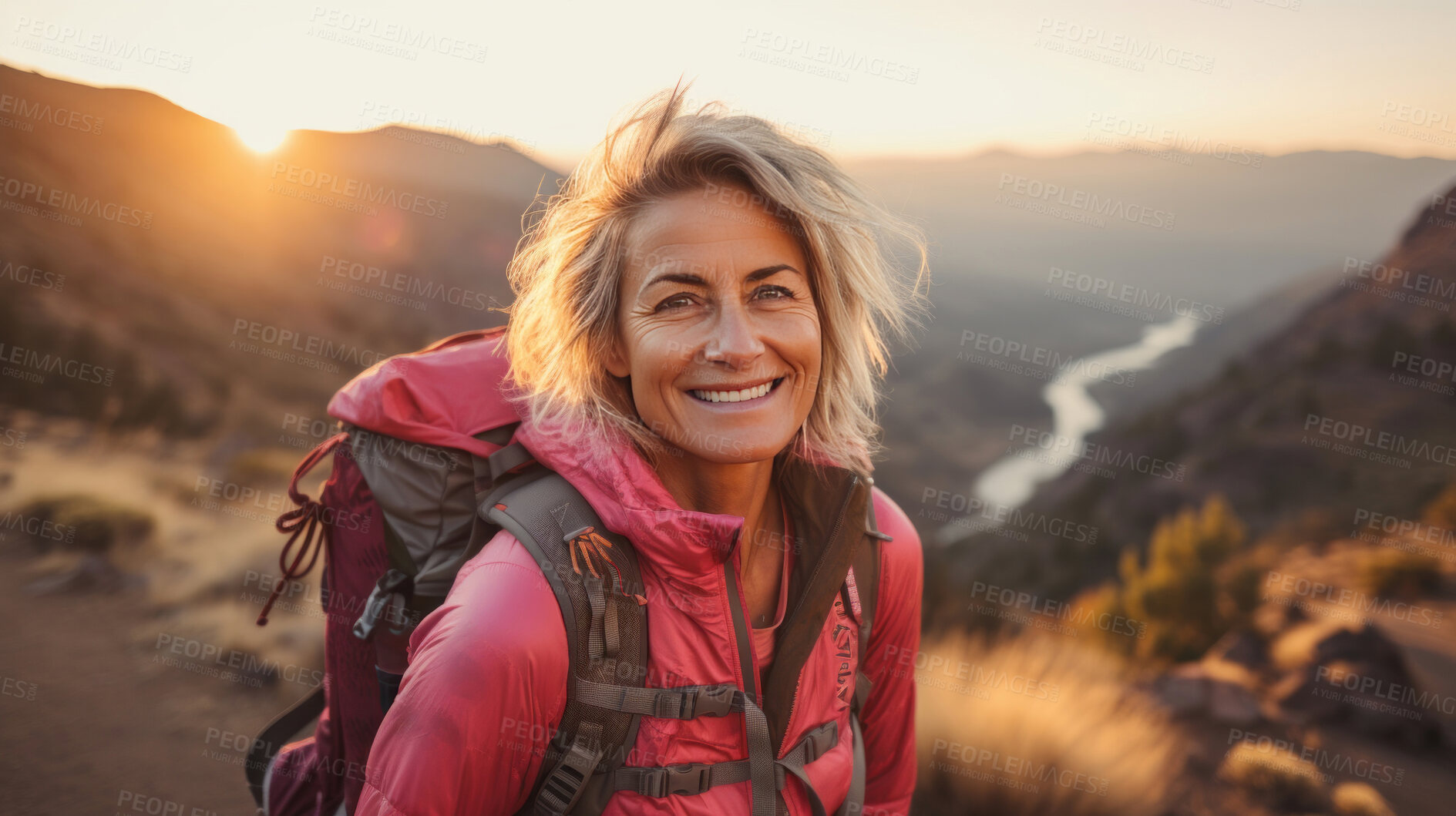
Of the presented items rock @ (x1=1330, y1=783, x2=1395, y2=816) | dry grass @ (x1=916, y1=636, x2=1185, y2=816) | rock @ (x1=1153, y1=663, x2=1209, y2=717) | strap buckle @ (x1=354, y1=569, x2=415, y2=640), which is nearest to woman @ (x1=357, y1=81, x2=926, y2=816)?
strap buckle @ (x1=354, y1=569, x2=415, y2=640)

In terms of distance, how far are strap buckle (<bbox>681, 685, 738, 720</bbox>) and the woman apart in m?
0.03

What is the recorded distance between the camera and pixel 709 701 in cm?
185

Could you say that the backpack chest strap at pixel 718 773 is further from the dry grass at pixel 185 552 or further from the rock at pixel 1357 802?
the dry grass at pixel 185 552

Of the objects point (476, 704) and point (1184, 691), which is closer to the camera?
point (476, 704)

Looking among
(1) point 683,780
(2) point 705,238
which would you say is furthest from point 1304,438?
(1) point 683,780

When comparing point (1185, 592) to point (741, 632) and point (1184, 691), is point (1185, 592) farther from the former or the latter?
point (741, 632)

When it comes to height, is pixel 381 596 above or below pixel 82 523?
above

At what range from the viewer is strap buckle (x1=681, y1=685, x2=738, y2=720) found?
1813 mm

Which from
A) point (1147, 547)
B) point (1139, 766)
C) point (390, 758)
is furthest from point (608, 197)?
point (1147, 547)

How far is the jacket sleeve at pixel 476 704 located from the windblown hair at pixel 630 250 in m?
0.58

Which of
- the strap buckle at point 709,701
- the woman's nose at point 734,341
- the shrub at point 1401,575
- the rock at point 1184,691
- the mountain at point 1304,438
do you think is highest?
the mountain at point 1304,438

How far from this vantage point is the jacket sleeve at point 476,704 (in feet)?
4.90

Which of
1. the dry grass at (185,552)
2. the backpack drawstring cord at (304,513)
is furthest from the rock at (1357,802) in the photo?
the dry grass at (185,552)

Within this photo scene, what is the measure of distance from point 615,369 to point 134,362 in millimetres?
11493
